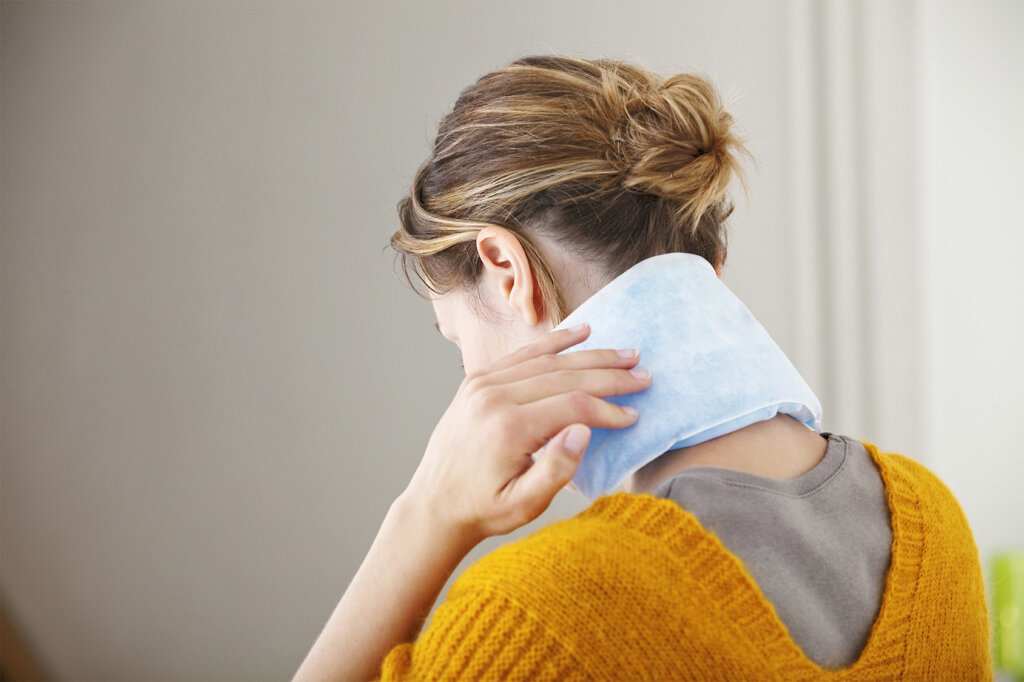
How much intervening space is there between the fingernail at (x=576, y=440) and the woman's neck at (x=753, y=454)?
0.09 meters

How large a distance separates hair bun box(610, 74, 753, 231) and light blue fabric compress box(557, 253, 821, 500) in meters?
0.08

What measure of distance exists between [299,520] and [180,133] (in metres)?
0.82

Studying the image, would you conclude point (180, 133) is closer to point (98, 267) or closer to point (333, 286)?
point (98, 267)

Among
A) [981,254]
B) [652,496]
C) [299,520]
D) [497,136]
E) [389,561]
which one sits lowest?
[299,520]

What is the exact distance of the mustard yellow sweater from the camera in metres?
0.53

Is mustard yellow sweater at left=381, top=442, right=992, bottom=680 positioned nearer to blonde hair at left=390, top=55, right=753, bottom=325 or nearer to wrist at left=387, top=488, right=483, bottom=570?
wrist at left=387, top=488, right=483, bottom=570

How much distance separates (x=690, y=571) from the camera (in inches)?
22.3

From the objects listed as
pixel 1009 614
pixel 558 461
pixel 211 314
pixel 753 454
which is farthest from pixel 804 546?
pixel 1009 614

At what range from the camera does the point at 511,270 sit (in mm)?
817

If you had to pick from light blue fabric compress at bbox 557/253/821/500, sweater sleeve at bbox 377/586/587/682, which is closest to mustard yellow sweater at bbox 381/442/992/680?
sweater sleeve at bbox 377/586/587/682

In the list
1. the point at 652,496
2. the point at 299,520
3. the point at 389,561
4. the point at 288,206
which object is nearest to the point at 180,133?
the point at 288,206

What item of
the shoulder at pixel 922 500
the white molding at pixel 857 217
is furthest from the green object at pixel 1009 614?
the shoulder at pixel 922 500

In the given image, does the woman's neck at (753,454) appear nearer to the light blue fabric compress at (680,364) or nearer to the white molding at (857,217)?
the light blue fabric compress at (680,364)

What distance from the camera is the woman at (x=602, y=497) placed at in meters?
0.55
